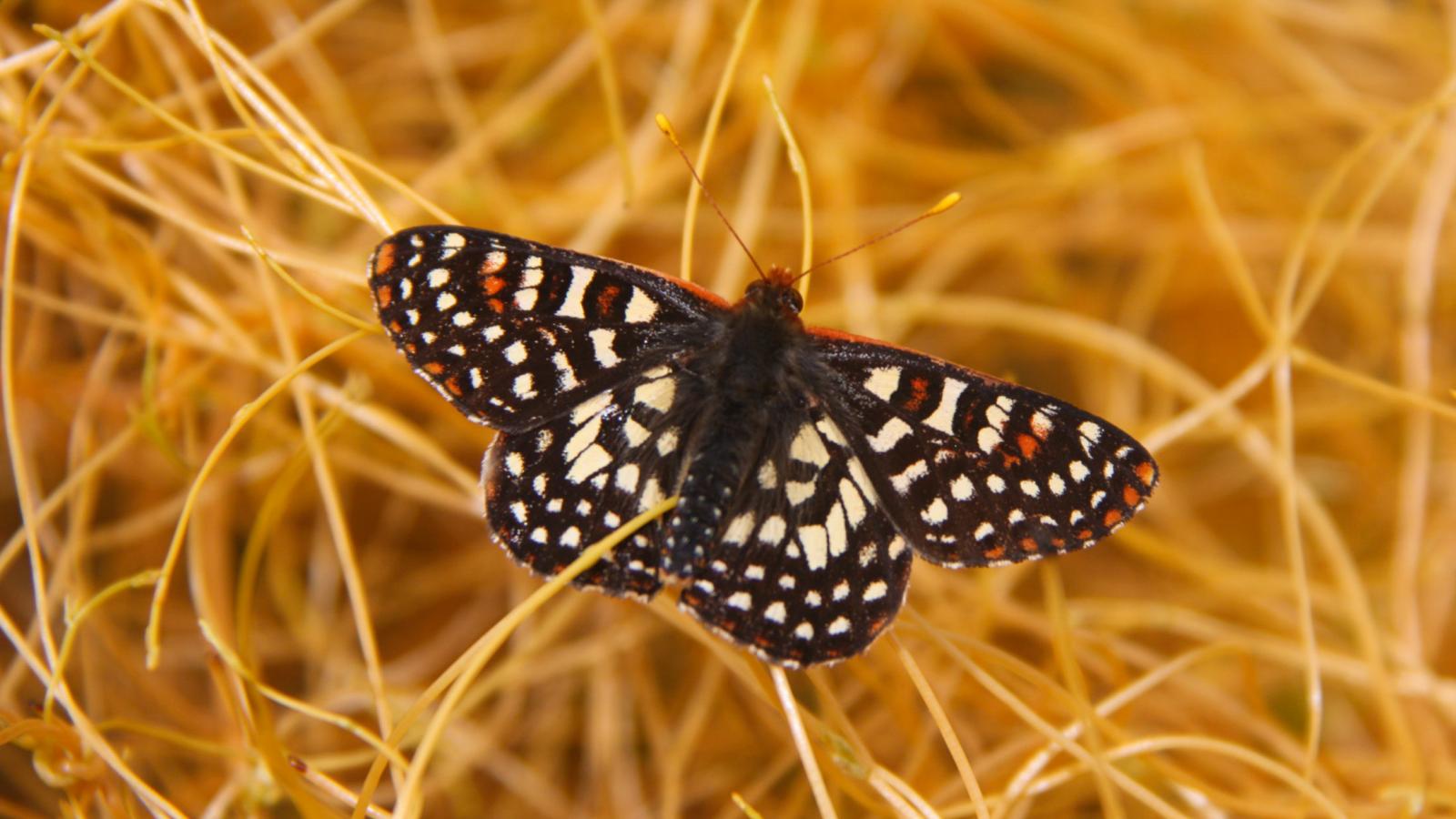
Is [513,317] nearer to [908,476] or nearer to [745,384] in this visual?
[745,384]

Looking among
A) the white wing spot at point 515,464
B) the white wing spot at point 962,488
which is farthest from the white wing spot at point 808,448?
the white wing spot at point 515,464

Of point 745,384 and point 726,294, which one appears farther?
point 726,294

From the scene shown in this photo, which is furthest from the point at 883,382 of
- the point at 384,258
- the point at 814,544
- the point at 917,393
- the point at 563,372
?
the point at 384,258

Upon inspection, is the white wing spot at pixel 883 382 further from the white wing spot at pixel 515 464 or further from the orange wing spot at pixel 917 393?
the white wing spot at pixel 515 464

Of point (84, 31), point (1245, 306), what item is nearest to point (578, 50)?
point (84, 31)

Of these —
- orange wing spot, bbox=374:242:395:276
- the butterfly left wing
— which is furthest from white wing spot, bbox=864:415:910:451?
orange wing spot, bbox=374:242:395:276

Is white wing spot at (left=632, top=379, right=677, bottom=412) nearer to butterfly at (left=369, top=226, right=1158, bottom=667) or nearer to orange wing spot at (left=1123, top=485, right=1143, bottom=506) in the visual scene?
butterfly at (left=369, top=226, right=1158, bottom=667)

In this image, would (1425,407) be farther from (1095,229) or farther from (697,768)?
(697,768)
